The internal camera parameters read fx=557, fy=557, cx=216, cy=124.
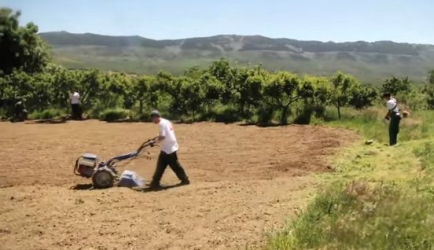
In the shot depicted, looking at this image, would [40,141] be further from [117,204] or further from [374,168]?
[374,168]

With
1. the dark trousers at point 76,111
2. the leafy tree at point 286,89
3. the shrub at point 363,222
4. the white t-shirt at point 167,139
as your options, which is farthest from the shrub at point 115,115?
the shrub at point 363,222

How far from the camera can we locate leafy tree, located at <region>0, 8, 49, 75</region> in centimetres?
3862

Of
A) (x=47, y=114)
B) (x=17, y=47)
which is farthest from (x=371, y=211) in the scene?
(x=17, y=47)

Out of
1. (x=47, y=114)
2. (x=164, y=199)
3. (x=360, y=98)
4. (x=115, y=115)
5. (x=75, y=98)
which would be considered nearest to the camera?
(x=164, y=199)

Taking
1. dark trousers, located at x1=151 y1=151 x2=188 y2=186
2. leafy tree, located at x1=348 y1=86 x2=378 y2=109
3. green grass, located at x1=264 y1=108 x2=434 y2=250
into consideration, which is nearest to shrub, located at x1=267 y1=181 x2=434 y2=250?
green grass, located at x1=264 y1=108 x2=434 y2=250

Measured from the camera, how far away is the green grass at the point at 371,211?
7219 millimetres

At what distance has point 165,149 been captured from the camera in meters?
11.3

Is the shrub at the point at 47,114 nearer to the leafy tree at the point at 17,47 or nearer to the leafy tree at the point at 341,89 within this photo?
the leafy tree at the point at 17,47

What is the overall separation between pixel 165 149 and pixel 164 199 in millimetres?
1266

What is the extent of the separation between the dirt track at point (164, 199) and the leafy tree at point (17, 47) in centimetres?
2223

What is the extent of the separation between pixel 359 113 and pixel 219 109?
22.2ft

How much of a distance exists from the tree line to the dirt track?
25.7ft

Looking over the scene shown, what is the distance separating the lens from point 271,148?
1747 centimetres

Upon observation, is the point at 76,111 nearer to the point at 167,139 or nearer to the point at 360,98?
the point at 360,98
